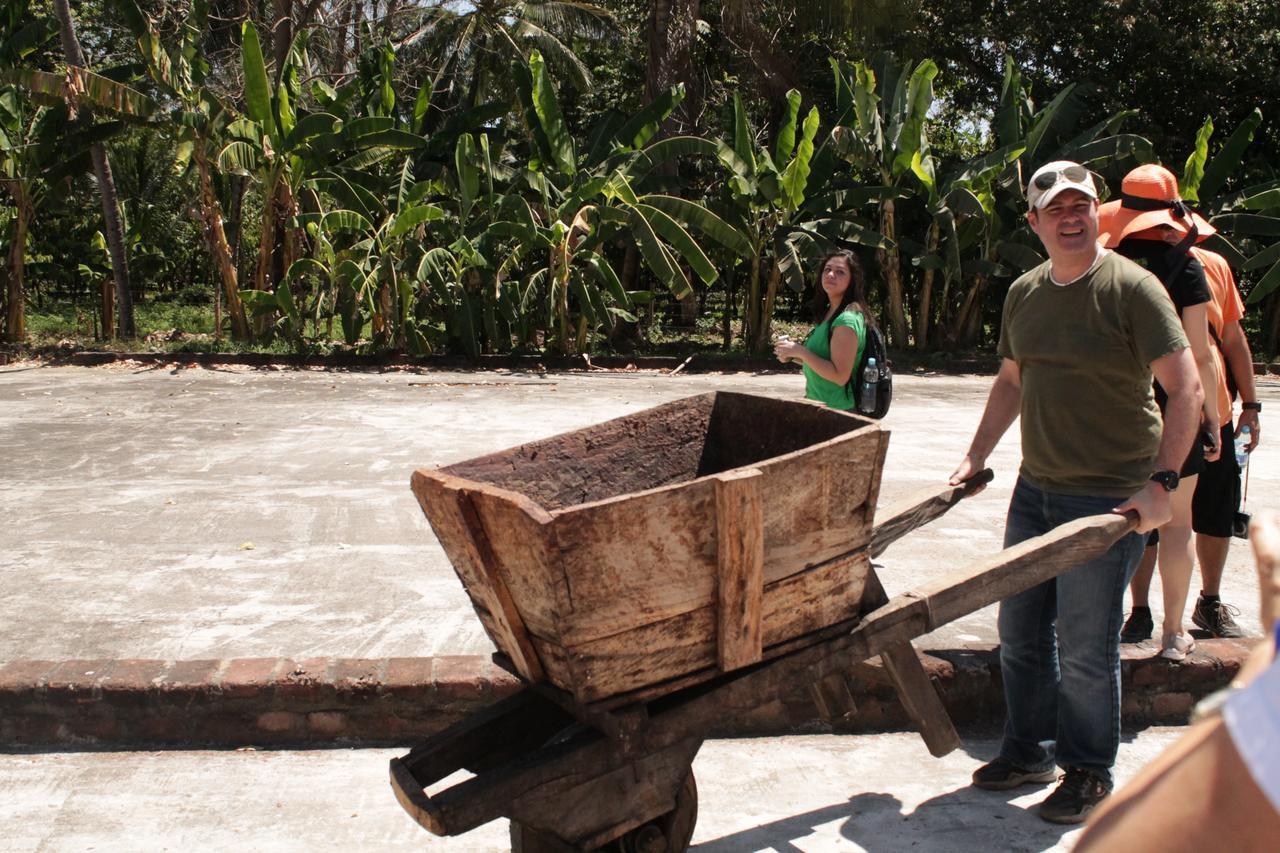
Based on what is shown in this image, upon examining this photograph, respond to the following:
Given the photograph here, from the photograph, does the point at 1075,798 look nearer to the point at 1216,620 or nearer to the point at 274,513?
the point at 1216,620

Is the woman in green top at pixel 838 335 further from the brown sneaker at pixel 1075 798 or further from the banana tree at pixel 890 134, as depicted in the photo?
the banana tree at pixel 890 134

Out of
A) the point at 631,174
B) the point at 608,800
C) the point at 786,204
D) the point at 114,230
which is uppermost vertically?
the point at 631,174

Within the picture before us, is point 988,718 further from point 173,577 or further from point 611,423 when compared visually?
point 173,577

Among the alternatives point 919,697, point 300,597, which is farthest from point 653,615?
point 300,597

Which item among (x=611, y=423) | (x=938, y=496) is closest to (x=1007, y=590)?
(x=938, y=496)

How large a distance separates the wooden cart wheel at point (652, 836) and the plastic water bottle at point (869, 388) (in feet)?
8.40

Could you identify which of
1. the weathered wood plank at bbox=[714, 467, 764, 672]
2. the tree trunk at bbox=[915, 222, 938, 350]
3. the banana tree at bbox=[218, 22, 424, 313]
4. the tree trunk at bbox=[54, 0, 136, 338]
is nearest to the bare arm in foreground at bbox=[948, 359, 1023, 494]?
the weathered wood plank at bbox=[714, 467, 764, 672]

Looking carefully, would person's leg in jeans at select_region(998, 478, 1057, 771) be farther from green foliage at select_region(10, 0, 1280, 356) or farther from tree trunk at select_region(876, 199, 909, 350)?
tree trunk at select_region(876, 199, 909, 350)

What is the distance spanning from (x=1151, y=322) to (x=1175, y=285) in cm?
87

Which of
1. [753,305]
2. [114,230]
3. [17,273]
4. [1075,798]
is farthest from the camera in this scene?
[17,273]

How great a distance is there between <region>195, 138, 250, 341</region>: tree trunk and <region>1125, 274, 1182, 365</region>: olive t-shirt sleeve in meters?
15.3

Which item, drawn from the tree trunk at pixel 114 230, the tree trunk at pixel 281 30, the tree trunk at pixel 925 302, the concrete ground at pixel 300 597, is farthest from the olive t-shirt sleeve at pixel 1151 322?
the tree trunk at pixel 281 30

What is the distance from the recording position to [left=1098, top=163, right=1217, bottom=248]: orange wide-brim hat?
4.15 metres

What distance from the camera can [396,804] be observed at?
3.64m
